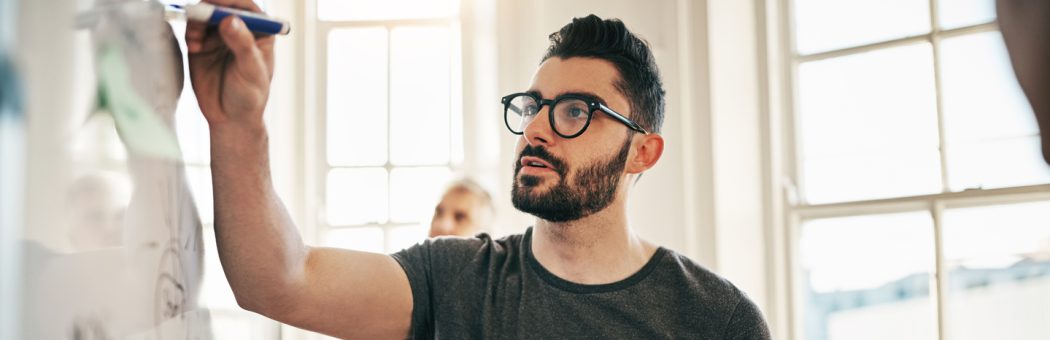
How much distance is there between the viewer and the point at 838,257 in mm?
2482

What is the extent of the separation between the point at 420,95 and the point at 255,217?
2.14m

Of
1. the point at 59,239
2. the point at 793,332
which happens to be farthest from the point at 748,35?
the point at 59,239

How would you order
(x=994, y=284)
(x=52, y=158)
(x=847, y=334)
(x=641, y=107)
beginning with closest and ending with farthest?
1. (x=52, y=158)
2. (x=641, y=107)
3. (x=994, y=284)
4. (x=847, y=334)

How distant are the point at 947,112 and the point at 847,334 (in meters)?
0.60

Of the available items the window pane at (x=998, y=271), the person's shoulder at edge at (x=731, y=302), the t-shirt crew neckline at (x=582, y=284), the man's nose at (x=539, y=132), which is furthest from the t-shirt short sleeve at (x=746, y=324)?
the window pane at (x=998, y=271)

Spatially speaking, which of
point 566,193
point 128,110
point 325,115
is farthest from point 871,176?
point 128,110

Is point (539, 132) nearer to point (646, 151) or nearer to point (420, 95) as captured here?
point (646, 151)

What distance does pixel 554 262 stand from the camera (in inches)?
53.9

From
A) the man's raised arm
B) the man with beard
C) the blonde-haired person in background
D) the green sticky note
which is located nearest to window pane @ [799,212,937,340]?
the blonde-haired person in background

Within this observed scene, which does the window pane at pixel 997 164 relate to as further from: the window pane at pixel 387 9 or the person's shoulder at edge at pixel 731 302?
the window pane at pixel 387 9

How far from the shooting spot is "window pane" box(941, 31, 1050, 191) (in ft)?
7.17

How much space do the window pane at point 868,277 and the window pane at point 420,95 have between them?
45.8 inches

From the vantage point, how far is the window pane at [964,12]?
7.29 ft

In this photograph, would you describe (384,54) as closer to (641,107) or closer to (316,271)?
(641,107)
